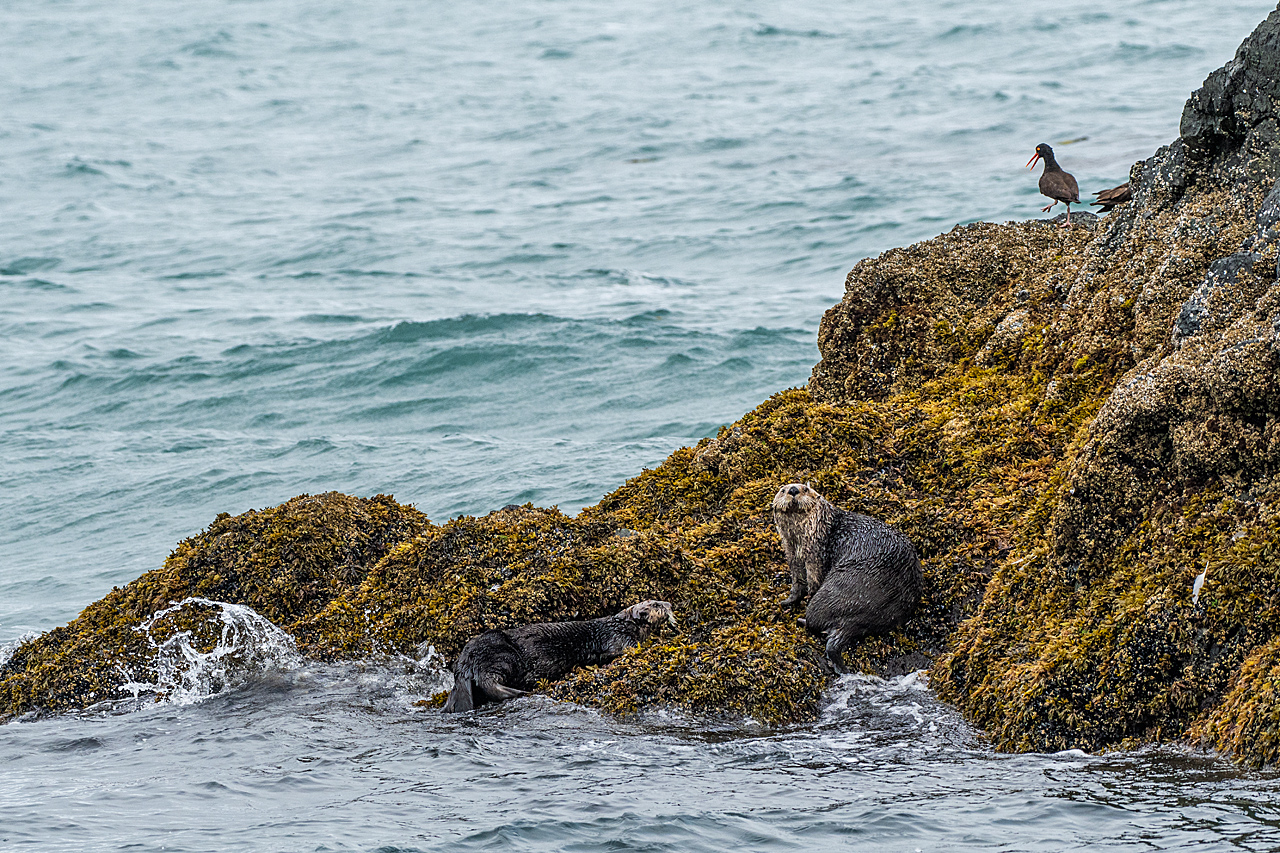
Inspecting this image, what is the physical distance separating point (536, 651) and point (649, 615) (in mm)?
642

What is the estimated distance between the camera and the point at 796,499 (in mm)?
7699

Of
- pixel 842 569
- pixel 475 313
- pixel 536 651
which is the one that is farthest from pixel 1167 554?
pixel 475 313

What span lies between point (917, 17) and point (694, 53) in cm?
1059

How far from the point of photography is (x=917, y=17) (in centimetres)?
5822

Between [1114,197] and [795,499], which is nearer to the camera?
[795,499]

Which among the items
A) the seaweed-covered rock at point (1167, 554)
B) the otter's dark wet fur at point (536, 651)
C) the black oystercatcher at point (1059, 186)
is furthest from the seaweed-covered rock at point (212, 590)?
the black oystercatcher at point (1059, 186)

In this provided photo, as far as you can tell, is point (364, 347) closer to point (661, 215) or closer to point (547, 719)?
point (661, 215)

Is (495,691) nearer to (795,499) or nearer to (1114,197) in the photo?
(795,499)

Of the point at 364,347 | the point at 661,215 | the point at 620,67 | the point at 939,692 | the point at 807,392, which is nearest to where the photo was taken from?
the point at 939,692

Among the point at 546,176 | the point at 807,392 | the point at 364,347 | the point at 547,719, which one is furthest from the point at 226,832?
the point at 546,176

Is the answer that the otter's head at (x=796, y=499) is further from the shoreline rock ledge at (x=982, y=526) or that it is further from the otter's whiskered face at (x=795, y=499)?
the shoreline rock ledge at (x=982, y=526)

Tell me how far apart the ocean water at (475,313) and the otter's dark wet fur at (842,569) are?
0.38 meters

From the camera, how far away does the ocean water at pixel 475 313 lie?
602 cm

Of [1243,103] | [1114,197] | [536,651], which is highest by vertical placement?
[1243,103]
